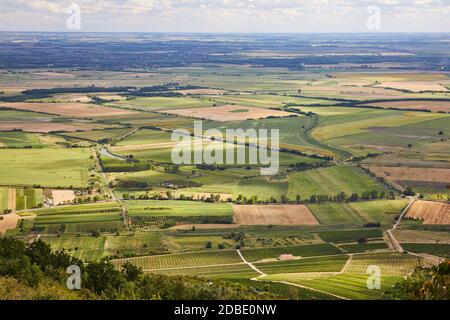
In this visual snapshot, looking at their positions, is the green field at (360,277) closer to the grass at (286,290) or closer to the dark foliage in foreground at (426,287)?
the grass at (286,290)

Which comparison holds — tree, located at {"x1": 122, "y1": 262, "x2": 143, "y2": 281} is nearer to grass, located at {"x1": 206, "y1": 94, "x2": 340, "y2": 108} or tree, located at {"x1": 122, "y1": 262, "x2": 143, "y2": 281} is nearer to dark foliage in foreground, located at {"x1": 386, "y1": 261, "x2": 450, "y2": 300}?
dark foliage in foreground, located at {"x1": 386, "y1": 261, "x2": 450, "y2": 300}

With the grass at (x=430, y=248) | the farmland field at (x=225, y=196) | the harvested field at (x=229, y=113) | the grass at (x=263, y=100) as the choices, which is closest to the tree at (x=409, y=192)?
the farmland field at (x=225, y=196)

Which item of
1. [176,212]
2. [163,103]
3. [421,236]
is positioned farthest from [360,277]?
[163,103]

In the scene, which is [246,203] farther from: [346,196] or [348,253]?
[348,253]

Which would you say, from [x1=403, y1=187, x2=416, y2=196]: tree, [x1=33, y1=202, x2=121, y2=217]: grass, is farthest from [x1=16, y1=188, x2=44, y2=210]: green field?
[x1=403, y1=187, x2=416, y2=196]: tree

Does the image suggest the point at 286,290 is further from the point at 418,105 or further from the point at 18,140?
the point at 418,105

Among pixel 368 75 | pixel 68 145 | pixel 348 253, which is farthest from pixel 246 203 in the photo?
pixel 368 75
